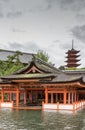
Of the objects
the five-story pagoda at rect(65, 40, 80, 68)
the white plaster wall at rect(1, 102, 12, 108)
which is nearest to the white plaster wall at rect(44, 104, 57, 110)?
the white plaster wall at rect(1, 102, 12, 108)

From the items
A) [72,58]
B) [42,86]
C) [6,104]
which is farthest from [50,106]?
[72,58]

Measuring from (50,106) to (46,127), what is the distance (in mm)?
16832

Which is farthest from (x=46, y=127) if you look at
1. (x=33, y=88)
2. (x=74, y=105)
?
(x=33, y=88)

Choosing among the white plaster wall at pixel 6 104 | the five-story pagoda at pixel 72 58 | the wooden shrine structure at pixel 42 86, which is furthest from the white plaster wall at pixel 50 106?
the five-story pagoda at pixel 72 58

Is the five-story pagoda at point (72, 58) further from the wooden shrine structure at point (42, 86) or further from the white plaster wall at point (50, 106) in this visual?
the white plaster wall at point (50, 106)

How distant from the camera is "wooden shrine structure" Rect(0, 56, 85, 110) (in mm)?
44416

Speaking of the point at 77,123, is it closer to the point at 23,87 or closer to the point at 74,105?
the point at 74,105

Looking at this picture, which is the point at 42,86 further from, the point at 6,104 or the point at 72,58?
the point at 72,58

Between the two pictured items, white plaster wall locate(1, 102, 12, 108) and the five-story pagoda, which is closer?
white plaster wall locate(1, 102, 12, 108)

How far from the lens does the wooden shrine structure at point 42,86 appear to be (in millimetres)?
44416

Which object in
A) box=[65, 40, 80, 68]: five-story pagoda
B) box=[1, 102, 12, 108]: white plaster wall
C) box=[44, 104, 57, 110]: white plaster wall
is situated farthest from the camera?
box=[65, 40, 80, 68]: five-story pagoda

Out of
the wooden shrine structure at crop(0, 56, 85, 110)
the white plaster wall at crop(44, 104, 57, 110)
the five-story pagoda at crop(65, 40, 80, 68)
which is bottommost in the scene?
the white plaster wall at crop(44, 104, 57, 110)

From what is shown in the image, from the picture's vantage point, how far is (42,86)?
162ft

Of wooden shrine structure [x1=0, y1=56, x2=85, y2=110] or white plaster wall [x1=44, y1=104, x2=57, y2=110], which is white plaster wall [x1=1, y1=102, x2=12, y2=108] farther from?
white plaster wall [x1=44, y1=104, x2=57, y2=110]
